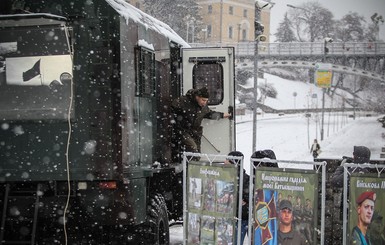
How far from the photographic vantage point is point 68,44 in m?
7.29

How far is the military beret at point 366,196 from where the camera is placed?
6133mm

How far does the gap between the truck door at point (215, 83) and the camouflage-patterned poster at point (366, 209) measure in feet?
16.4

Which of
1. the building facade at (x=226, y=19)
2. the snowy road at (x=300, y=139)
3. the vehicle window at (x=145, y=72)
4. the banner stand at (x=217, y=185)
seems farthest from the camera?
the building facade at (x=226, y=19)

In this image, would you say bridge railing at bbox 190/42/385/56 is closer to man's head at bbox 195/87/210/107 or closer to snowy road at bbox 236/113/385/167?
snowy road at bbox 236/113/385/167

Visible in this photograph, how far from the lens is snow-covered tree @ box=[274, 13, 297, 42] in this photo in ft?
494

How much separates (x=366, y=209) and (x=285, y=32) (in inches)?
5841

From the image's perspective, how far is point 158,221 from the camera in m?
8.26

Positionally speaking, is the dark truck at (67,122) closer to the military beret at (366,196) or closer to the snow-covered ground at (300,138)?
the military beret at (366,196)

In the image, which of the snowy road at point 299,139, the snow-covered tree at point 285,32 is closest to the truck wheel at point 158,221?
the snowy road at point 299,139

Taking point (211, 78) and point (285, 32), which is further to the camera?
point (285, 32)

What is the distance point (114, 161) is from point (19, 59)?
1.78 metres

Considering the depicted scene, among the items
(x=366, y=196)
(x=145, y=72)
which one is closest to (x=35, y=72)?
(x=145, y=72)

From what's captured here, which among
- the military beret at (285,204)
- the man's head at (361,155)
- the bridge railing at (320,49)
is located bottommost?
the military beret at (285,204)

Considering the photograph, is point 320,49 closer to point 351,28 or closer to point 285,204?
point 351,28
